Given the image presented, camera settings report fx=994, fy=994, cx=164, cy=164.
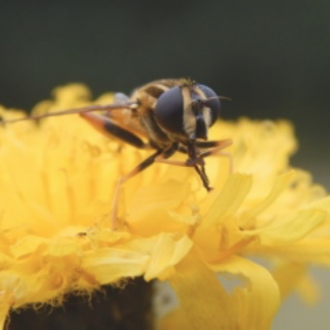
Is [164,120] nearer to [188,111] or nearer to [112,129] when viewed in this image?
[188,111]

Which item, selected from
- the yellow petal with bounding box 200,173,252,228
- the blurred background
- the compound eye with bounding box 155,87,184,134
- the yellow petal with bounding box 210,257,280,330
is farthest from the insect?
the blurred background

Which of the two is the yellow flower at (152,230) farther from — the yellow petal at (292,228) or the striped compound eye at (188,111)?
the striped compound eye at (188,111)

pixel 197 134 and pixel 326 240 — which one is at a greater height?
pixel 197 134

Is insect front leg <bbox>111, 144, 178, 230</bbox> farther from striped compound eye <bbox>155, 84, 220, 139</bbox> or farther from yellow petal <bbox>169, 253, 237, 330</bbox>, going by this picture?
yellow petal <bbox>169, 253, 237, 330</bbox>

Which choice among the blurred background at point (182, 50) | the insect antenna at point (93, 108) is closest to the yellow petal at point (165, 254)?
the insect antenna at point (93, 108)

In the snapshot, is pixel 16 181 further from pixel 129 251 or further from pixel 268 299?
pixel 268 299

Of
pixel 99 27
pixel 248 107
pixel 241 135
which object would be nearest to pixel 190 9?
pixel 99 27

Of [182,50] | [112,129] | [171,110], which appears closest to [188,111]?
[171,110]
